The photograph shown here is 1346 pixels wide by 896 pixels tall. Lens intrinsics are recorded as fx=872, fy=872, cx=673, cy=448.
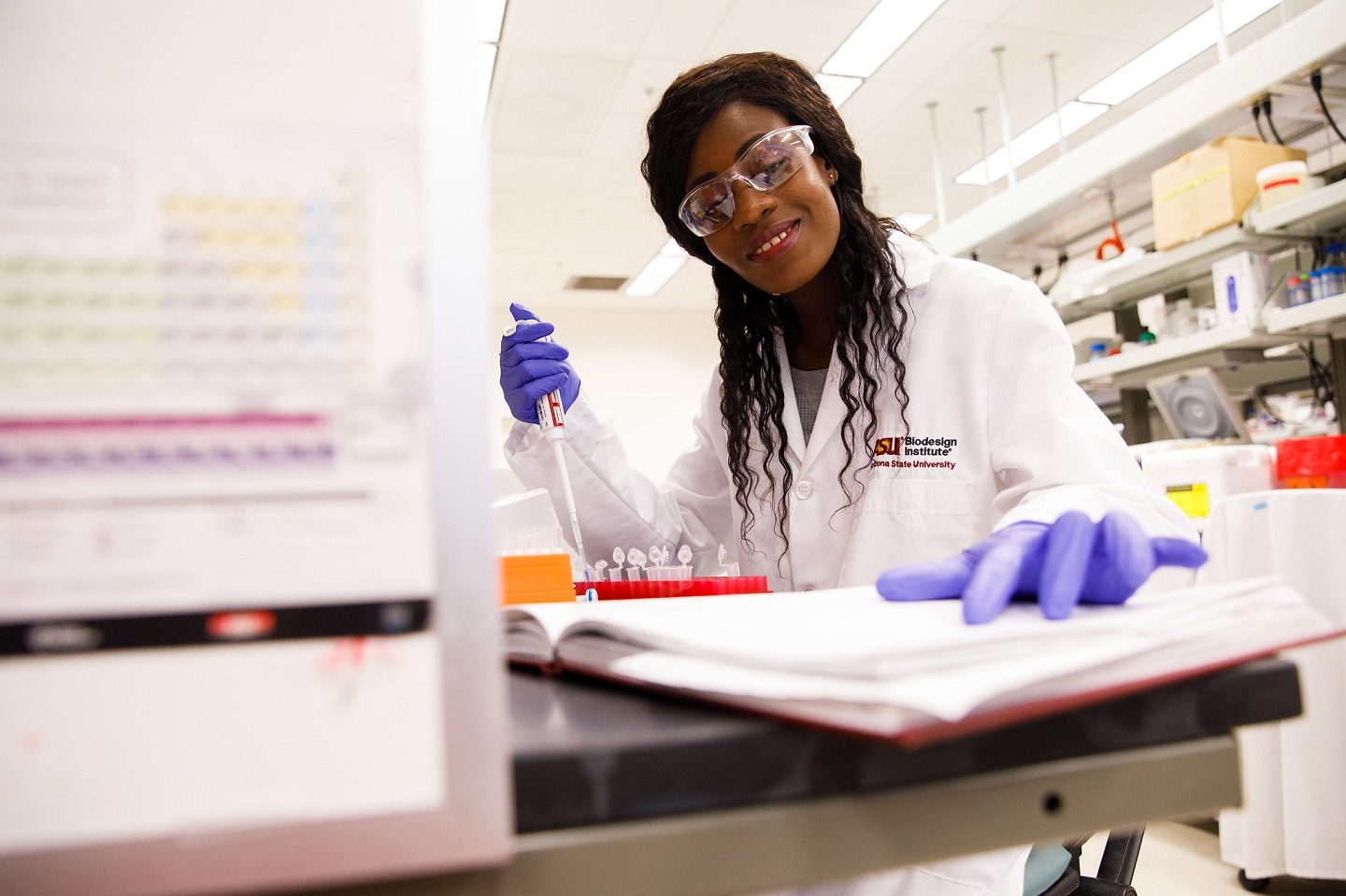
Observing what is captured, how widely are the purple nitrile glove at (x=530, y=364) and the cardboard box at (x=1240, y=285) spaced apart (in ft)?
8.76

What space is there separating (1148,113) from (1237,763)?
3.68m

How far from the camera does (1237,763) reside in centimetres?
40

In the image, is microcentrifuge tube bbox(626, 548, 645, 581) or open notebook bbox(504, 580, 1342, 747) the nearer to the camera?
open notebook bbox(504, 580, 1342, 747)

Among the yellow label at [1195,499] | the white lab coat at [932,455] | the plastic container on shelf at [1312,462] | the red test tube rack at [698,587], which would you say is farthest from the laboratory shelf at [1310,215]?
the red test tube rack at [698,587]

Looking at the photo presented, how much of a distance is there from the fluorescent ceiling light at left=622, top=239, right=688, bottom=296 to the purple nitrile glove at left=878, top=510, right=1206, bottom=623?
20.8ft

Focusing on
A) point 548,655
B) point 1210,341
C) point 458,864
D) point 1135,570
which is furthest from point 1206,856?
point 458,864

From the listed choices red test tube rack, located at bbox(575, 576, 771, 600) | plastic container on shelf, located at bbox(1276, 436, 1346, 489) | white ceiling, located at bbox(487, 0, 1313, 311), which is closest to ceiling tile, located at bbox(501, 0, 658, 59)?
white ceiling, located at bbox(487, 0, 1313, 311)

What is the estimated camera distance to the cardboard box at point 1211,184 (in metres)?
2.99

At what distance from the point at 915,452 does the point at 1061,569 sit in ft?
2.48

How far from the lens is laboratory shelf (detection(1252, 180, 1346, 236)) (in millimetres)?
2615

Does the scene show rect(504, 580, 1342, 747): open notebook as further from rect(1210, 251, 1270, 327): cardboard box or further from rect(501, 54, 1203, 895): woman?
rect(1210, 251, 1270, 327): cardboard box

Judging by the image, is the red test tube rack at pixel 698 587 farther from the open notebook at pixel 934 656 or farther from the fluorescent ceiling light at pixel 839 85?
the fluorescent ceiling light at pixel 839 85

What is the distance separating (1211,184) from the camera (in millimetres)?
3055

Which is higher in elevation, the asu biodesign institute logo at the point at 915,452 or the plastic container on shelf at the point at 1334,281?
the plastic container on shelf at the point at 1334,281
